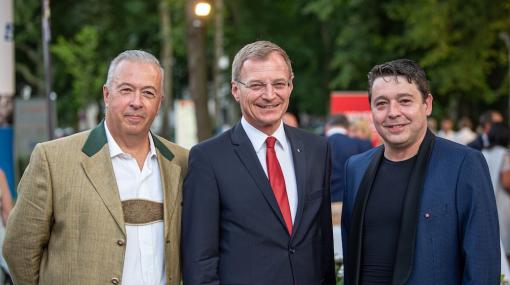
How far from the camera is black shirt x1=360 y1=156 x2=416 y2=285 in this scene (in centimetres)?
393

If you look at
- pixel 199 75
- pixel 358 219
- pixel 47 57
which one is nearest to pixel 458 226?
pixel 358 219

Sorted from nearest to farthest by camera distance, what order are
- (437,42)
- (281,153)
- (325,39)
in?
(281,153)
(437,42)
(325,39)

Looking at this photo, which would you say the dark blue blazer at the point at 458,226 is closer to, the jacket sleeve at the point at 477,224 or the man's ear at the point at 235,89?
the jacket sleeve at the point at 477,224

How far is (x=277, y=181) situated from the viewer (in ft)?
12.8

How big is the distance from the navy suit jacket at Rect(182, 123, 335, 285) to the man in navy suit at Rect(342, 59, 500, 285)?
0.27 meters

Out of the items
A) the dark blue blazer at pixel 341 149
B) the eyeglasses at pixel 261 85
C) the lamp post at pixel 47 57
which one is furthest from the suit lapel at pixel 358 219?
the lamp post at pixel 47 57

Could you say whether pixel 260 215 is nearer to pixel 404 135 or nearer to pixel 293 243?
pixel 293 243

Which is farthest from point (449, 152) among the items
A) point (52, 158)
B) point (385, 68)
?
point (52, 158)

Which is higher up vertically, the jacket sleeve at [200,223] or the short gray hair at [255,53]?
the short gray hair at [255,53]

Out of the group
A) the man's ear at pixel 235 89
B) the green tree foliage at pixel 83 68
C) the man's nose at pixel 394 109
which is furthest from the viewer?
the green tree foliage at pixel 83 68

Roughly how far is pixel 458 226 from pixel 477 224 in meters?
0.11

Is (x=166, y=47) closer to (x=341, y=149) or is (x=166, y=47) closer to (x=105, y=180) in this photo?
(x=341, y=149)

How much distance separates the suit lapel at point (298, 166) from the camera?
3.87 metres

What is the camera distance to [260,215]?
382 centimetres
